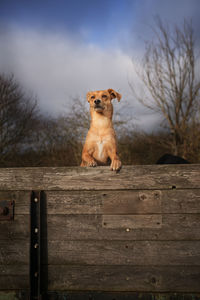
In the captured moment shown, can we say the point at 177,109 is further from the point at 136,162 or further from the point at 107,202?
the point at 107,202

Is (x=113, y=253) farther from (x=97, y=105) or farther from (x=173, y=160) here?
(x=173, y=160)

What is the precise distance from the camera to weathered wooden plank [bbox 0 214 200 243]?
2.33m

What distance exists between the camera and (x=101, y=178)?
2.44 m

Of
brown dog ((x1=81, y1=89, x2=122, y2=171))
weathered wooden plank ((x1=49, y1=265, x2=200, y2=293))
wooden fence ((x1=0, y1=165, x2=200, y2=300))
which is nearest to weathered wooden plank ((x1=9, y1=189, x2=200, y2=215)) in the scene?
wooden fence ((x1=0, y1=165, x2=200, y2=300))

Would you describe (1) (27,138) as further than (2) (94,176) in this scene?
Yes

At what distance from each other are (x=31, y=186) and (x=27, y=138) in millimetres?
10906

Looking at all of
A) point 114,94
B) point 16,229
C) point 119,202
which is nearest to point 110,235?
point 119,202

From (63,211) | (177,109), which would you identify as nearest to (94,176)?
(63,211)

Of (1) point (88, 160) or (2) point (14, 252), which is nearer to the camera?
(2) point (14, 252)

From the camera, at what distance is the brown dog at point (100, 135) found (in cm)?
268

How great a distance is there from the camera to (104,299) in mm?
2312

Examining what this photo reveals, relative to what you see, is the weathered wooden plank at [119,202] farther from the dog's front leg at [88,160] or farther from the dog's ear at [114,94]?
the dog's ear at [114,94]

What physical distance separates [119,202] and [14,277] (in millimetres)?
1285

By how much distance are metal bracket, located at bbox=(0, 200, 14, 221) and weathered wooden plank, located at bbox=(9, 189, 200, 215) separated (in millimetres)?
49
